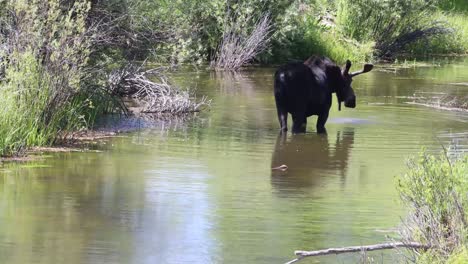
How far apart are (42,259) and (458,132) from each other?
993 cm

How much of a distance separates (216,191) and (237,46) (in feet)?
56.2

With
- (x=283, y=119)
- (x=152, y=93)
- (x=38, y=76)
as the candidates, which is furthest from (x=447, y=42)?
(x=38, y=76)

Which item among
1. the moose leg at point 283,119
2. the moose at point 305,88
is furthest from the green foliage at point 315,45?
the moose leg at point 283,119

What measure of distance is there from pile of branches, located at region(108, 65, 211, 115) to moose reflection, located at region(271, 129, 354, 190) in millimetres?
2859

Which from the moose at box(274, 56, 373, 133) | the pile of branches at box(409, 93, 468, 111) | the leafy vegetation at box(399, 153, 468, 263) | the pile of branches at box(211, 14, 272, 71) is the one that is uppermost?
the pile of branches at box(211, 14, 272, 71)

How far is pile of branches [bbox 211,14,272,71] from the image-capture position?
28.6 meters

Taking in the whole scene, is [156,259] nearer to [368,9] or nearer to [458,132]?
[458,132]

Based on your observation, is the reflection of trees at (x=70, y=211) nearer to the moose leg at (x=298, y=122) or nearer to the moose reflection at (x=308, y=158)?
the moose reflection at (x=308, y=158)

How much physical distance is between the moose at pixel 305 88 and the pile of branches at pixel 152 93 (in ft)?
8.49

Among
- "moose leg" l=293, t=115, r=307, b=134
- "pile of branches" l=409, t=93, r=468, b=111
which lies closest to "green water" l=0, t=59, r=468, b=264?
"moose leg" l=293, t=115, r=307, b=134

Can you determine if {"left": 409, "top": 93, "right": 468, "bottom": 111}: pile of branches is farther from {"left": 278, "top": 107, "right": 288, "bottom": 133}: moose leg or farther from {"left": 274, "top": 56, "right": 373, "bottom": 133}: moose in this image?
{"left": 278, "top": 107, "right": 288, "bottom": 133}: moose leg

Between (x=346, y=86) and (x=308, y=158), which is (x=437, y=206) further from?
(x=346, y=86)

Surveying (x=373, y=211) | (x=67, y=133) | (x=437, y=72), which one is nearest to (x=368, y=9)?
(x=437, y=72)

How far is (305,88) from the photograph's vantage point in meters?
16.5
